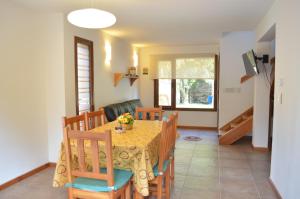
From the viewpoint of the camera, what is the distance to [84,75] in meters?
4.29

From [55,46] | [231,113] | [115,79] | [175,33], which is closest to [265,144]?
[231,113]

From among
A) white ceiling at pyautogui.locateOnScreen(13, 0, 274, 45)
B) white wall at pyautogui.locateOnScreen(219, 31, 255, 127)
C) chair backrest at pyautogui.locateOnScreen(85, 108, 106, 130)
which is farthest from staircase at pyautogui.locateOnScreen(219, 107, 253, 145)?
chair backrest at pyautogui.locateOnScreen(85, 108, 106, 130)

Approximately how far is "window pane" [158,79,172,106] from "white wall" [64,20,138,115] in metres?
0.76

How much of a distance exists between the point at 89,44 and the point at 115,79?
4.16 feet

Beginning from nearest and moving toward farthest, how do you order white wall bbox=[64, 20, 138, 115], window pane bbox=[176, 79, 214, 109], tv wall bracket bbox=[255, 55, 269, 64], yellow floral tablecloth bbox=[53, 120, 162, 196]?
1. yellow floral tablecloth bbox=[53, 120, 162, 196]
2. white wall bbox=[64, 20, 138, 115]
3. tv wall bracket bbox=[255, 55, 269, 64]
4. window pane bbox=[176, 79, 214, 109]

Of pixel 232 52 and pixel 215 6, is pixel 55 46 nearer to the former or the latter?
pixel 215 6

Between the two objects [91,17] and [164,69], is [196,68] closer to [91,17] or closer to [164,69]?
[164,69]

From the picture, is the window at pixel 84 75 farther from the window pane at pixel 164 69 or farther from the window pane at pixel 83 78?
the window pane at pixel 164 69

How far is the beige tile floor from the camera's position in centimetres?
293

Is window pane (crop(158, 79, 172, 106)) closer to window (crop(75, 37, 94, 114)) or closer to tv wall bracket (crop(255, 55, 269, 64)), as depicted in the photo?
tv wall bracket (crop(255, 55, 269, 64))

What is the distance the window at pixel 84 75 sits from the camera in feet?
13.2

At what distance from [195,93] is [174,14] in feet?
12.1

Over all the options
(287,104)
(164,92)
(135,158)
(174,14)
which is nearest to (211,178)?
(287,104)

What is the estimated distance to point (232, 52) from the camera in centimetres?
584
